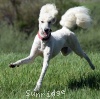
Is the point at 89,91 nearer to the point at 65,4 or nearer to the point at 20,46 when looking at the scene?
the point at 20,46

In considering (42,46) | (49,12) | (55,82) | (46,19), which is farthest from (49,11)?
(55,82)

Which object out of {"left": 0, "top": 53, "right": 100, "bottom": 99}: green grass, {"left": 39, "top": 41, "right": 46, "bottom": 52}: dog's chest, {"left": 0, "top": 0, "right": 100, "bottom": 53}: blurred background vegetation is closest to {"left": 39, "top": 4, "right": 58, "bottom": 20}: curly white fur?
{"left": 39, "top": 41, "right": 46, "bottom": 52}: dog's chest

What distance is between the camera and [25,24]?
31.9 metres

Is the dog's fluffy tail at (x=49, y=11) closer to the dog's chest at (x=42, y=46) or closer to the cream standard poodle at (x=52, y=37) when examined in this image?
the cream standard poodle at (x=52, y=37)

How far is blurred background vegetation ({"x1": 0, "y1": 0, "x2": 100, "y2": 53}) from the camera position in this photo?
24.4m

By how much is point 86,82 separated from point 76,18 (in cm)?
187

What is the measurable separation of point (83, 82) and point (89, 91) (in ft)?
2.41

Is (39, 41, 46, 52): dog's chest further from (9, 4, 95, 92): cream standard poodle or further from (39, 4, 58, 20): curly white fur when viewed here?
(39, 4, 58, 20): curly white fur

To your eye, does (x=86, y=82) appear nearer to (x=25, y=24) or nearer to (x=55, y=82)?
(x=55, y=82)

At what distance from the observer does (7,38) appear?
24.6m

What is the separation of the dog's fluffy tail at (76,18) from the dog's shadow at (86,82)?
1.32 meters

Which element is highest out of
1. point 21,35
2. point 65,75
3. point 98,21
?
point 65,75

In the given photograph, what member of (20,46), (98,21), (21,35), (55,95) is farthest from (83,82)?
(98,21)

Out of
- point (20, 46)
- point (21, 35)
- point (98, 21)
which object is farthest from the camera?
point (98, 21)
